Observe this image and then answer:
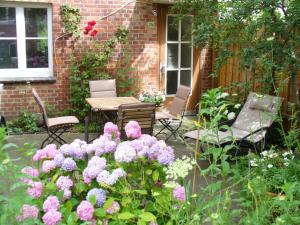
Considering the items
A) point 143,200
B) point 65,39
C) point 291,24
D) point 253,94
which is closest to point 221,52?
point 253,94

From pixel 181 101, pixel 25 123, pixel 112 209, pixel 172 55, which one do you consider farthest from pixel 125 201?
pixel 172 55

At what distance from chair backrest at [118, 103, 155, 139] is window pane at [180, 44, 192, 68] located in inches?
142

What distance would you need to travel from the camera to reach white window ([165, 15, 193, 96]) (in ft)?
27.8

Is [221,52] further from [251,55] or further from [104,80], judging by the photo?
[104,80]

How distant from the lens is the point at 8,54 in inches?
293

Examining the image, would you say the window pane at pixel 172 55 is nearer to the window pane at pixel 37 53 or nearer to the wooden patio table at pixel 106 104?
the wooden patio table at pixel 106 104

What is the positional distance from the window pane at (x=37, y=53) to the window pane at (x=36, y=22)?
0.14 meters

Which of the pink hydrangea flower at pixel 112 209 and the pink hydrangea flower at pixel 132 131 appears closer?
the pink hydrangea flower at pixel 112 209

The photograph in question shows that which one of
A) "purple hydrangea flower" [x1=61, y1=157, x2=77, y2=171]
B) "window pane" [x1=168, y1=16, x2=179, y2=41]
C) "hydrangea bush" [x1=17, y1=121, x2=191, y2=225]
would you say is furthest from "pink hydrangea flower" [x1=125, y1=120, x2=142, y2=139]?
"window pane" [x1=168, y1=16, x2=179, y2=41]

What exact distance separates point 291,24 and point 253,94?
61.1 inches

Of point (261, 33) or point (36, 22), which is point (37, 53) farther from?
point (261, 33)

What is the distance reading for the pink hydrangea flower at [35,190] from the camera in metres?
1.85

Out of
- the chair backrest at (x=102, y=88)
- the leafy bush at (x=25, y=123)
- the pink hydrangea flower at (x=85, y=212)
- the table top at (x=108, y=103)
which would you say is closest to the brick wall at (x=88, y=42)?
the leafy bush at (x=25, y=123)

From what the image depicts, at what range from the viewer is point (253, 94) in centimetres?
601
